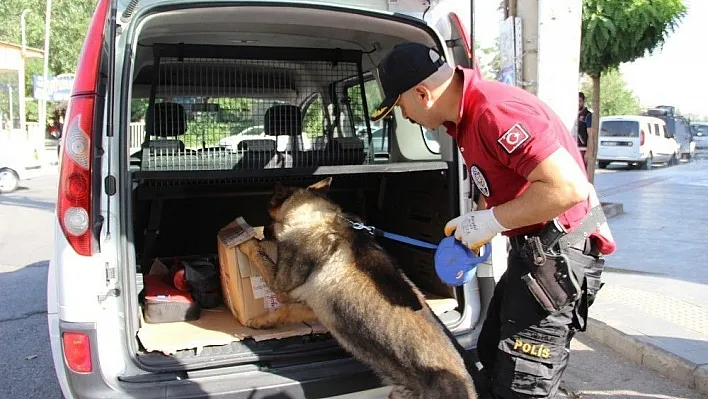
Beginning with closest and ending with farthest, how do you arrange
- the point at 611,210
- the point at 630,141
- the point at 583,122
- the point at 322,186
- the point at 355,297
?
1. the point at 355,297
2. the point at 322,186
3. the point at 611,210
4. the point at 583,122
5. the point at 630,141

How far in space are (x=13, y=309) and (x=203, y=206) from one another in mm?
2303

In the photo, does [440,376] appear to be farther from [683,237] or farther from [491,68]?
[491,68]

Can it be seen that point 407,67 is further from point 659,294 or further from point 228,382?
point 659,294

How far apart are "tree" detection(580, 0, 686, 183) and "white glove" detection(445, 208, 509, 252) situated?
7.08 metres

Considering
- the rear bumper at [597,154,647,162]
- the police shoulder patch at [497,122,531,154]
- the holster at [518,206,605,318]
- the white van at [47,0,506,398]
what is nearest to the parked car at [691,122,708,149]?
the rear bumper at [597,154,647,162]

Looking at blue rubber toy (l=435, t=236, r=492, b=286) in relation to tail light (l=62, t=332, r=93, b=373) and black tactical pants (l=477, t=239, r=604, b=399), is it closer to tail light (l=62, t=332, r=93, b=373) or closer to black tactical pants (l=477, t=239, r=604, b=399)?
black tactical pants (l=477, t=239, r=604, b=399)

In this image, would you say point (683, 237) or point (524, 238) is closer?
point (524, 238)

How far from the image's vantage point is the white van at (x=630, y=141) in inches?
821

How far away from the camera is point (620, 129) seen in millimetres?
21266

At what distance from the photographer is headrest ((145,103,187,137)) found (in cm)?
402

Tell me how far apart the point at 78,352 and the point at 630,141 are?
71.9 ft

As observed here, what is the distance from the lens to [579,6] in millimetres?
3910

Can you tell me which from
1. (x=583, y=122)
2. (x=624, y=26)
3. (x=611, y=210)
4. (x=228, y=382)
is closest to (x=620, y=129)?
(x=583, y=122)

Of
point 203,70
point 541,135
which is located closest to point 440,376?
point 541,135
